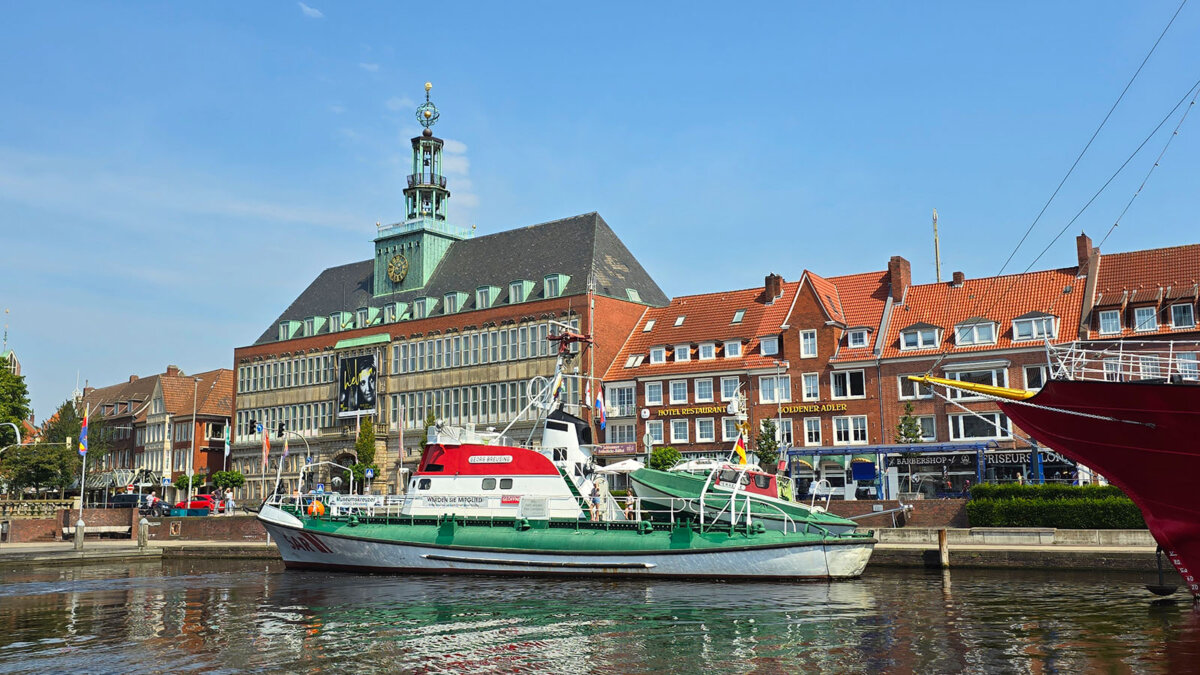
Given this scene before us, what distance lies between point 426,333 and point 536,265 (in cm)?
947

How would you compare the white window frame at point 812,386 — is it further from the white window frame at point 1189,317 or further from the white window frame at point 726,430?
the white window frame at point 1189,317

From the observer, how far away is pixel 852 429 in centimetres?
5556

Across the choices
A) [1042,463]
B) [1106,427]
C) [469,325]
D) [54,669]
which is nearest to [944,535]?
[1106,427]

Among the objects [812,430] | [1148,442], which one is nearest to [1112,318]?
[812,430]

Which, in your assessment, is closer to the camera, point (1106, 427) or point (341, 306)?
point (1106, 427)

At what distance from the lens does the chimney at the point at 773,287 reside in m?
62.6

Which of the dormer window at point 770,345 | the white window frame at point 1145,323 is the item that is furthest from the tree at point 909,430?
the white window frame at point 1145,323

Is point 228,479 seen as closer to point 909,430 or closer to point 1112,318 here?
point 909,430

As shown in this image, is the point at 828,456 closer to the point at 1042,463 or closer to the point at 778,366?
the point at 778,366

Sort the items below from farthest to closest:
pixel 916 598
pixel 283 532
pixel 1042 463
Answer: pixel 1042 463
pixel 283 532
pixel 916 598

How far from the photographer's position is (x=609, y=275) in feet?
227

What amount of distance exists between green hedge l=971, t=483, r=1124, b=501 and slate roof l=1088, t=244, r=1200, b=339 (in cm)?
1333

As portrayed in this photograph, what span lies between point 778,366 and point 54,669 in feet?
144

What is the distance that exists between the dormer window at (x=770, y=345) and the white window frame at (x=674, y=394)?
5072 millimetres
